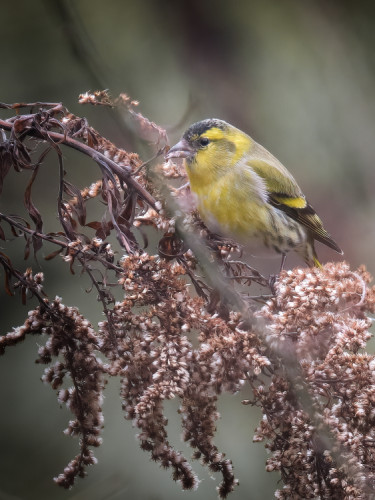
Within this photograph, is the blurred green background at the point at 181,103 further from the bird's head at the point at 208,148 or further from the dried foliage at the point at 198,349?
the dried foliage at the point at 198,349

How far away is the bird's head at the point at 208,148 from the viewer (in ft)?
2.77

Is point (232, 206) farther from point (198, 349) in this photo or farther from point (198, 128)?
point (198, 349)

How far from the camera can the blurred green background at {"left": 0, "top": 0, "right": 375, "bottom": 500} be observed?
91 centimetres

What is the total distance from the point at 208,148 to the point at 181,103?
23cm

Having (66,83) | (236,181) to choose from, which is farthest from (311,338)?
(66,83)

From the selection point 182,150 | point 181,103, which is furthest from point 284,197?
point 181,103

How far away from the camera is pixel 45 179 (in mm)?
1016

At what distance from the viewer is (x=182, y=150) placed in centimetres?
83

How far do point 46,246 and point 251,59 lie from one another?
0.49 meters

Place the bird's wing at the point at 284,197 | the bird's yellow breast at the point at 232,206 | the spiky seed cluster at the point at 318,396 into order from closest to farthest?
the spiky seed cluster at the point at 318,396
the bird's yellow breast at the point at 232,206
the bird's wing at the point at 284,197

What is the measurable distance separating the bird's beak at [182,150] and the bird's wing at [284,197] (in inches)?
3.9

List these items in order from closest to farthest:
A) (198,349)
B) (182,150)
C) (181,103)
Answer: (198,349) → (182,150) → (181,103)

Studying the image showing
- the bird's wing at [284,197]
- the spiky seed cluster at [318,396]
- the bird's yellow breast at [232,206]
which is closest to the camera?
the spiky seed cluster at [318,396]

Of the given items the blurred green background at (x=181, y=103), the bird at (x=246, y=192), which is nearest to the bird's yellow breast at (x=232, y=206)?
the bird at (x=246, y=192)
